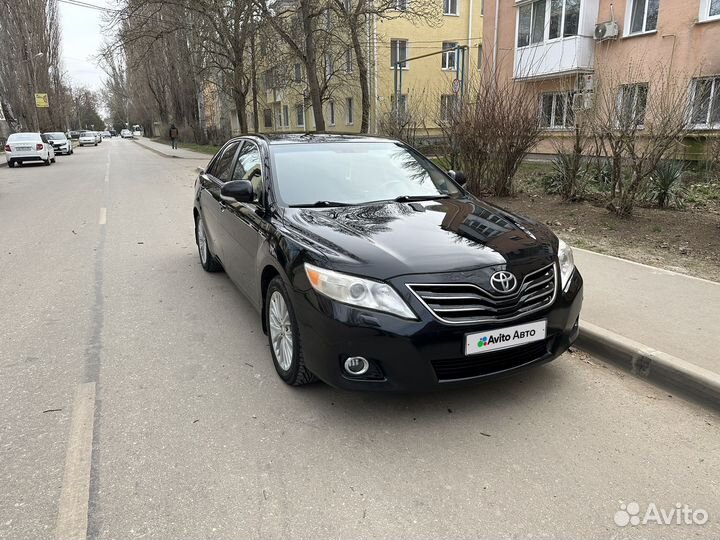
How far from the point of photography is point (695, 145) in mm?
9047

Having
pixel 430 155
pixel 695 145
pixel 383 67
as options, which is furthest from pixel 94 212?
pixel 383 67

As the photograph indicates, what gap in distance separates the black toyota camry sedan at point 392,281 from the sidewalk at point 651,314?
75 centimetres

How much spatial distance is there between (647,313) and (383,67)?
1219 inches

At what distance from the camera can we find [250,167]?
15.9 ft

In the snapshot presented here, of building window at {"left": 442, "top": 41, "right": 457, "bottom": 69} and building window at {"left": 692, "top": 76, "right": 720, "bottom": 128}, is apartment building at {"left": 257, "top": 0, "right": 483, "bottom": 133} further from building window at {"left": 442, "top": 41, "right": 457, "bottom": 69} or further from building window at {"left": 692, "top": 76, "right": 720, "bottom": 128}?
building window at {"left": 692, "top": 76, "right": 720, "bottom": 128}

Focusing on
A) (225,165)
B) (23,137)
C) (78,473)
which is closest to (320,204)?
(225,165)

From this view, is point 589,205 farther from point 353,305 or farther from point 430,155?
point 353,305

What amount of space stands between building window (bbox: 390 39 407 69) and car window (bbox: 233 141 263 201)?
29505 millimetres

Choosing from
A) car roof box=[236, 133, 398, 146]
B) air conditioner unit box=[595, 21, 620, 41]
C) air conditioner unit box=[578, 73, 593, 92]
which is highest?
air conditioner unit box=[595, 21, 620, 41]

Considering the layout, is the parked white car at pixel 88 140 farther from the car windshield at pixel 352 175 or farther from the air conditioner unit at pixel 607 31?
the car windshield at pixel 352 175

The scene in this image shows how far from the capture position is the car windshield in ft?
13.9

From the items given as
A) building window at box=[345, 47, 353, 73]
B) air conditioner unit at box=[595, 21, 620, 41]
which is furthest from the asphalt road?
building window at box=[345, 47, 353, 73]

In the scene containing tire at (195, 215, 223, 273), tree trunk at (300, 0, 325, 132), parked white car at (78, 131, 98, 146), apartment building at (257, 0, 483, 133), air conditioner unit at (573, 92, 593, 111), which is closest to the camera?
tire at (195, 215, 223, 273)

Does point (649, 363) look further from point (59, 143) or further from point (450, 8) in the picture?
point (59, 143)
